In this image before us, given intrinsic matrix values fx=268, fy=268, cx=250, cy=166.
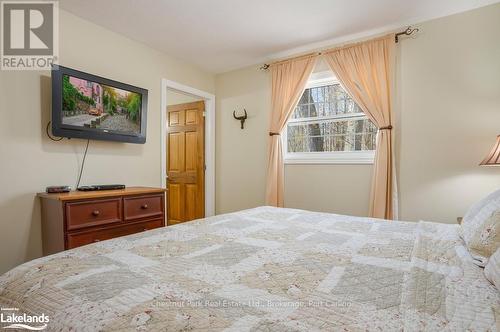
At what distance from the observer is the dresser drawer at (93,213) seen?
2059 millimetres

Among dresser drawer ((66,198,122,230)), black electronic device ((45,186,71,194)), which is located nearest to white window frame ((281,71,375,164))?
dresser drawer ((66,198,122,230))

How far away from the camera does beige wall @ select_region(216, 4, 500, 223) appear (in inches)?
94.0

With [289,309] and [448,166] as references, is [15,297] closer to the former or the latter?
[289,309]

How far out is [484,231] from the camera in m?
1.09

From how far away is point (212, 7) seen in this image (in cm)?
246

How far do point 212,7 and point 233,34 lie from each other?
533 mm

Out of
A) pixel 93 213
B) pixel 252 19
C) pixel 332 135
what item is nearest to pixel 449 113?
pixel 332 135

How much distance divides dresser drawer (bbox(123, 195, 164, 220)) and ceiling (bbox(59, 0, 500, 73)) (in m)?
1.77

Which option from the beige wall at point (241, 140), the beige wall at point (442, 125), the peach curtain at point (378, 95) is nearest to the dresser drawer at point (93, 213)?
the beige wall at point (241, 140)

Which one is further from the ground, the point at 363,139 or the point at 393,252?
the point at 363,139

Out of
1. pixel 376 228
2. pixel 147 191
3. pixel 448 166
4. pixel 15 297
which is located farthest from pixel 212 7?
pixel 448 166

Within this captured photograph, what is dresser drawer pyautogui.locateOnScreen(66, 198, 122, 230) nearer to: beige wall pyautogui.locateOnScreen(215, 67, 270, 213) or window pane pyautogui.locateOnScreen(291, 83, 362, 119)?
beige wall pyautogui.locateOnScreen(215, 67, 270, 213)

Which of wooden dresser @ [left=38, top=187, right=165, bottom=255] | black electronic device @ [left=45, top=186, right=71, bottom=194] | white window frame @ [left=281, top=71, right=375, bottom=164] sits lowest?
wooden dresser @ [left=38, top=187, right=165, bottom=255]

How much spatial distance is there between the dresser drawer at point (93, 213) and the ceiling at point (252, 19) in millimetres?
1761
